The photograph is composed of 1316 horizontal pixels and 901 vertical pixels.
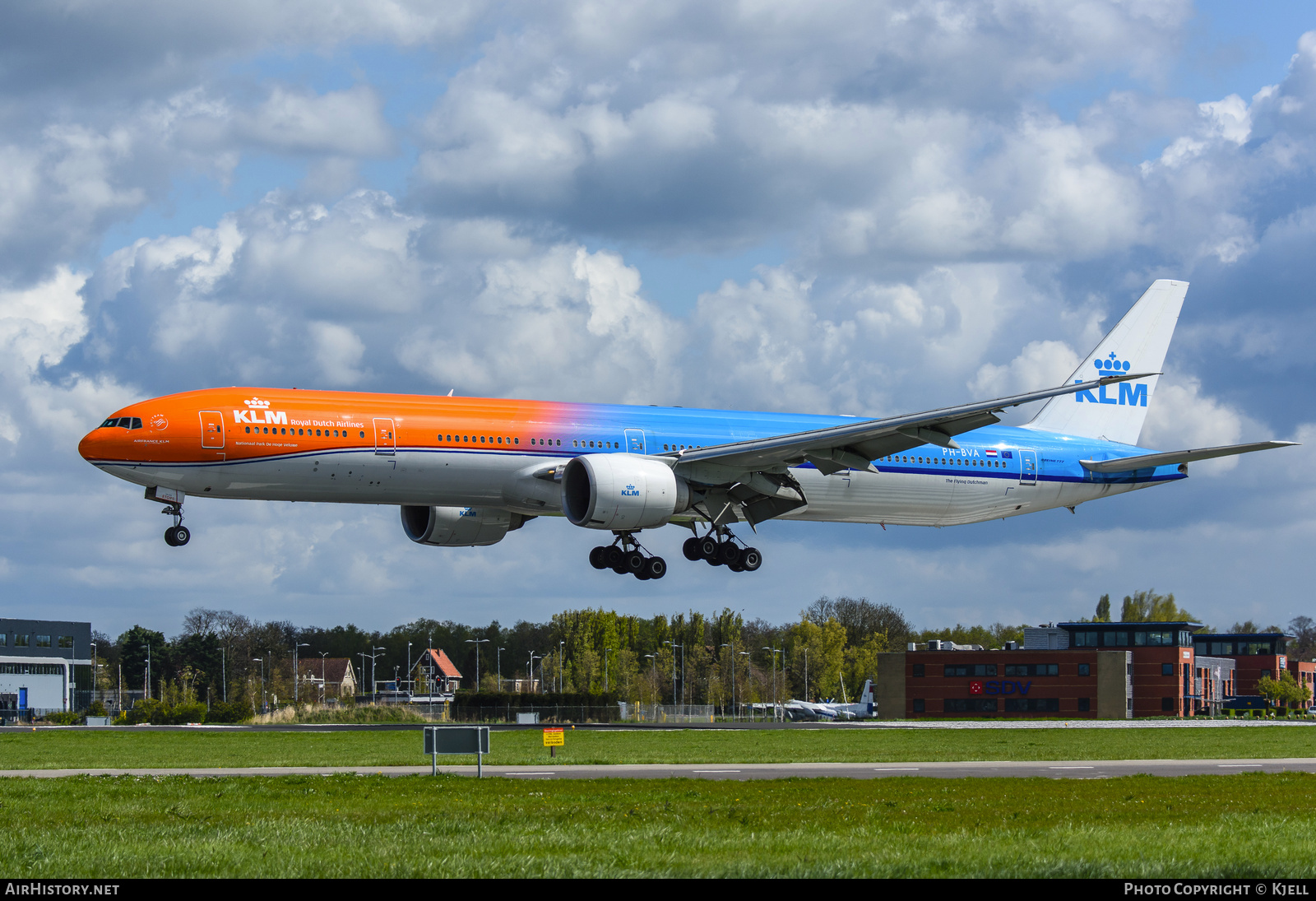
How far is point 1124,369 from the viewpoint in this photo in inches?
2352

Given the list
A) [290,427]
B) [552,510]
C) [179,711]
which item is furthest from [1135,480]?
[179,711]

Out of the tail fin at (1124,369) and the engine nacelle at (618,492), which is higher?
the tail fin at (1124,369)

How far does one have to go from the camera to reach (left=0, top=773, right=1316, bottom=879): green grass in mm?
16125

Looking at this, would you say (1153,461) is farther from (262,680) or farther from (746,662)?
(262,680)

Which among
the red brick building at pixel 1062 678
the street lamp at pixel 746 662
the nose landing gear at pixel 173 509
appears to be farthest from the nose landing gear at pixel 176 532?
the street lamp at pixel 746 662

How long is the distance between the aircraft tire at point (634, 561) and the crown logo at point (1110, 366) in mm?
23655

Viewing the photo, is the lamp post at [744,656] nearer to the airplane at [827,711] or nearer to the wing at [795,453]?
the airplane at [827,711]

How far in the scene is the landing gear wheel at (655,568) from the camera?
46969mm

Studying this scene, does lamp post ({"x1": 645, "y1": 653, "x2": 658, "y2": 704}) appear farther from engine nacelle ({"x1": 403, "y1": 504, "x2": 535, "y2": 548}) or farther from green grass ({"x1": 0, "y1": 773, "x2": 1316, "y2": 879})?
green grass ({"x1": 0, "y1": 773, "x2": 1316, "y2": 879})

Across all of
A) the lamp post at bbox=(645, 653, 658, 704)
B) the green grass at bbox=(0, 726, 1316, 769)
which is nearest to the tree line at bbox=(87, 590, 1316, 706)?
the lamp post at bbox=(645, 653, 658, 704)

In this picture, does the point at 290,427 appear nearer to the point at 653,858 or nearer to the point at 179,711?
the point at 653,858

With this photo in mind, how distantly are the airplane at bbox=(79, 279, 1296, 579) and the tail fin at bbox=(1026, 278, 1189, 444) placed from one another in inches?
86.7

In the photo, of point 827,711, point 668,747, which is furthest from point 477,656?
point 668,747

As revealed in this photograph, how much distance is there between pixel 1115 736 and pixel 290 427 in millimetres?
40216
